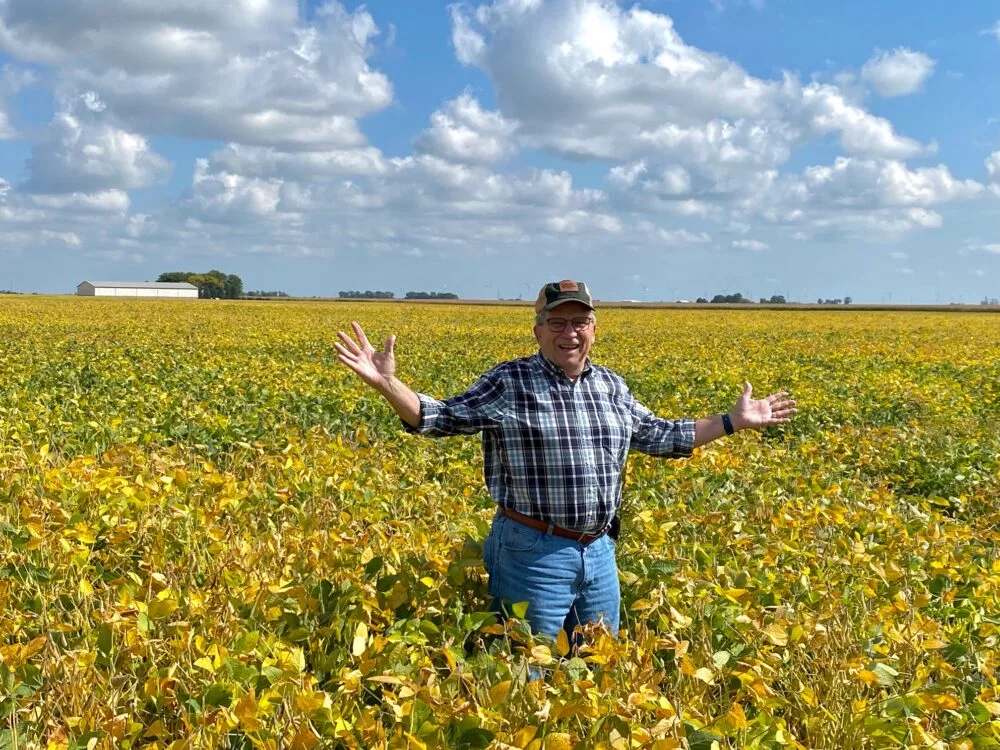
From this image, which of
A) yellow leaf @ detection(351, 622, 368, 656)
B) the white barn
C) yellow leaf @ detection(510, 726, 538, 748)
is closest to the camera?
yellow leaf @ detection(510, 726, 538, 748)

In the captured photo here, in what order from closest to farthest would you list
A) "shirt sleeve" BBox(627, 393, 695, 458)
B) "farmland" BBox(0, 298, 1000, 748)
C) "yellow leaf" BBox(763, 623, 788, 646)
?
"farmland" BBox(0, 298, 1000, 748) → "yellow leaf" BBox(763, 623, 788, 646) → "shirt sleeve" BBox(627, 393, 695, 458)

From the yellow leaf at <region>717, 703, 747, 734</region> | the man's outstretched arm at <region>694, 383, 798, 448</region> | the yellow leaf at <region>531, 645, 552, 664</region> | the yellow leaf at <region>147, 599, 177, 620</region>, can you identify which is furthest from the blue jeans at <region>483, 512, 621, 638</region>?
the yellow leaf at <region>147, 599, 177, 620</region>

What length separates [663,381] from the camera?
1385 centimetres

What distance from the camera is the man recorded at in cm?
360

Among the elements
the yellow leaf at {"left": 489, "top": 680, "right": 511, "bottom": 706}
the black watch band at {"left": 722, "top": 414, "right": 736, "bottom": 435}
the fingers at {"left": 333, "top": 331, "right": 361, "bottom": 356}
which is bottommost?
the yellow leaf at {"left": 489, "top": 680, "right": 511, "bottom": 706}

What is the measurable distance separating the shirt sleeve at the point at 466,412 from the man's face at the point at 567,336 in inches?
10.6

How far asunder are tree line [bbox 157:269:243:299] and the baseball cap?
149685mm

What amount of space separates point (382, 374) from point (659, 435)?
4.59 feet

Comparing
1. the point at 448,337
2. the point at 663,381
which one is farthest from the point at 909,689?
the point at 448,337

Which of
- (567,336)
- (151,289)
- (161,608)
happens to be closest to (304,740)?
(161,608)

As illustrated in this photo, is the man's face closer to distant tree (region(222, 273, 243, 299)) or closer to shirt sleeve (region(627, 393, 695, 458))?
shirt sleeve (region(627, 393, 695, 458))

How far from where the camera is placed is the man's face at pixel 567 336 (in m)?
3.67

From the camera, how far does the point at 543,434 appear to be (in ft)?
11.9

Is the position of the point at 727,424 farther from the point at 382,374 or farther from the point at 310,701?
the point at 310,701
